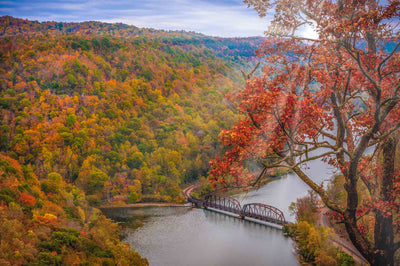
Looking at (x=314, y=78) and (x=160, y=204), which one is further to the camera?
(x=160, y=204)

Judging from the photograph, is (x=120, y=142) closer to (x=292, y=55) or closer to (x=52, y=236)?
(x=52, y=236)

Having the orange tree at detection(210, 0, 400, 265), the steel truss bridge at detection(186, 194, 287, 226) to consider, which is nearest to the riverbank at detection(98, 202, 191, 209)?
the steel truss bridge at detection(186, 194, 287, 226)

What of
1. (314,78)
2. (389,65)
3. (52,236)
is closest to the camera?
(389,65)

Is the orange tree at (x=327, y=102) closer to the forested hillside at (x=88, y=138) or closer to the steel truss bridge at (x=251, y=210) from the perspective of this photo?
the forested hillside at (x=88, y=138)

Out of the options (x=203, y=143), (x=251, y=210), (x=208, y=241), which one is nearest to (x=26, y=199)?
(x=208, y=241)

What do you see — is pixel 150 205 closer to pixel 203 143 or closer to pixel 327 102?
pixel 203 143

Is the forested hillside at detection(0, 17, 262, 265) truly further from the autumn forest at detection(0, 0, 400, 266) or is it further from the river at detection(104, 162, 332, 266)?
the river at detection(104, 162, 332, 266)

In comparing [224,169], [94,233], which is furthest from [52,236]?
[224,169]
